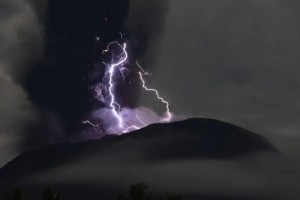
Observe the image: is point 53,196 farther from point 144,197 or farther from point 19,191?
point 144,197

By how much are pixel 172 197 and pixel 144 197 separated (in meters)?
3.82

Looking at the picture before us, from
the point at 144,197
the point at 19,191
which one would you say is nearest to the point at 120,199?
the point at 144,197

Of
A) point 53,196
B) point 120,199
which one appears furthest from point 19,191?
point 120,199

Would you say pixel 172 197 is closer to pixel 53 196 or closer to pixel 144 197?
pixel 144 197

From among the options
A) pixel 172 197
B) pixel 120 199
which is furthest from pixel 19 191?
pixel 172 197

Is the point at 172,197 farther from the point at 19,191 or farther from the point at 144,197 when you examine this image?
the point at 19,191

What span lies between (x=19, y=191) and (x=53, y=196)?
139 inches

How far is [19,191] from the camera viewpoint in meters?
67.0

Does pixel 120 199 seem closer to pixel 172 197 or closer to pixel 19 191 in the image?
pixel 172 197

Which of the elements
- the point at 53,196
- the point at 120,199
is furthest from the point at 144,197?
the point at 53,196

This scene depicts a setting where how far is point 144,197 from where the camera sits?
6750 centimetres

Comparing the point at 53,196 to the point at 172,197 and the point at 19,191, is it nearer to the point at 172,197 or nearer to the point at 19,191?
the point at 19,191

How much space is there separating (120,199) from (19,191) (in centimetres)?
1055

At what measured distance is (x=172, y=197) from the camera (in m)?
64.9
